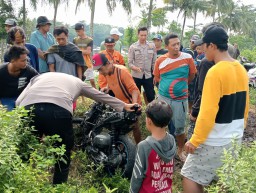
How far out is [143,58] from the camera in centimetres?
579

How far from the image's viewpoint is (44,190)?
7.03 ft

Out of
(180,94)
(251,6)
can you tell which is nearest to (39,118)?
(180,94)

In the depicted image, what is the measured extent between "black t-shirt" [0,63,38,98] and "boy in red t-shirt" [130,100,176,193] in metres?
1.89

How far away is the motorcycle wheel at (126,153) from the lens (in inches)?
146

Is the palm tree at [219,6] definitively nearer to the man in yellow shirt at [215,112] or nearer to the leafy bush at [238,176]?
the man in yellow shirt at [215,112]

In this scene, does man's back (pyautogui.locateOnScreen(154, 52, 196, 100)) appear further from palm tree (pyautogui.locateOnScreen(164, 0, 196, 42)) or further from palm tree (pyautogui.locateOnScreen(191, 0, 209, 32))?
palm tree (pyautogui.locateOnScreen(191, 0, 209, 32))

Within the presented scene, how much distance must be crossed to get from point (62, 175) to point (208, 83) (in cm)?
159

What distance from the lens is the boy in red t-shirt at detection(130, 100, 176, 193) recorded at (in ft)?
8.09

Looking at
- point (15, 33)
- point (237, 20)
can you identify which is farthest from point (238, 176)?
point (237, 20)

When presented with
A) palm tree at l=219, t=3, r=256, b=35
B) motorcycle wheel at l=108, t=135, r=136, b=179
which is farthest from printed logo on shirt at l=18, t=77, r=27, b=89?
palm tree at l=219, t=3, r=256, b=35

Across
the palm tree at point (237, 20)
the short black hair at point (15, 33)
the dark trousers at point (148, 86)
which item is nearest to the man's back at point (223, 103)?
the short black hair at point (15, 33)

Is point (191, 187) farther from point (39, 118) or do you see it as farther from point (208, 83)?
point (39, 118)

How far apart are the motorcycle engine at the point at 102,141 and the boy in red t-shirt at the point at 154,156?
1186mm

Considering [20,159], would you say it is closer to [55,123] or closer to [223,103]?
[55,123]
